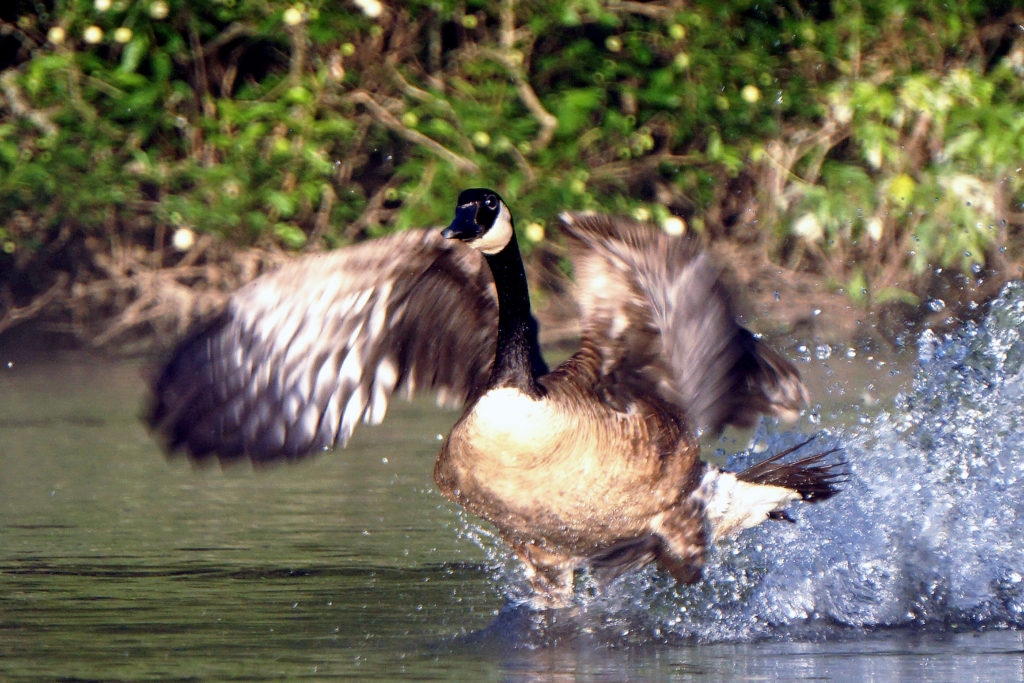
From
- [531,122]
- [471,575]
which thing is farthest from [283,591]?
[531,122]

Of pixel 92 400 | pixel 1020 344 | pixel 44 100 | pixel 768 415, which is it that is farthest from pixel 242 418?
pixel 44 100

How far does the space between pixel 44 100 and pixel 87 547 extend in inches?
208

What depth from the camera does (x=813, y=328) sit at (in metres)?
8.93

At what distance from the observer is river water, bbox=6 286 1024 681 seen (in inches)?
133

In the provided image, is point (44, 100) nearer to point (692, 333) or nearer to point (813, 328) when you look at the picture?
point (813, 328)

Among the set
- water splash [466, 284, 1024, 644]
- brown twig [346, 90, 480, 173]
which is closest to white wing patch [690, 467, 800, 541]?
water splash [466, 284, 1024, 644]

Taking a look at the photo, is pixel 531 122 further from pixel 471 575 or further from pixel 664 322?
pixel 471 575

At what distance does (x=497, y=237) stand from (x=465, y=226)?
0.17 meters

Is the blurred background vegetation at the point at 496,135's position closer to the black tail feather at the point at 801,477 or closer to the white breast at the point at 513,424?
the black tail feather at the point at 801,477

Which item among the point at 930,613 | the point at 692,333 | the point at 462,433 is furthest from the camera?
the point at 692,333

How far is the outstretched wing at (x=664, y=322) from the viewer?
4316 millimetres

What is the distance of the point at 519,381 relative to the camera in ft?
13.2

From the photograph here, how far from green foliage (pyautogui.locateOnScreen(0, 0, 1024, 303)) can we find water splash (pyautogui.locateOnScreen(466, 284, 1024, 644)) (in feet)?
12.2

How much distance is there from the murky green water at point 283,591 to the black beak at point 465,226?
915 millimetres
